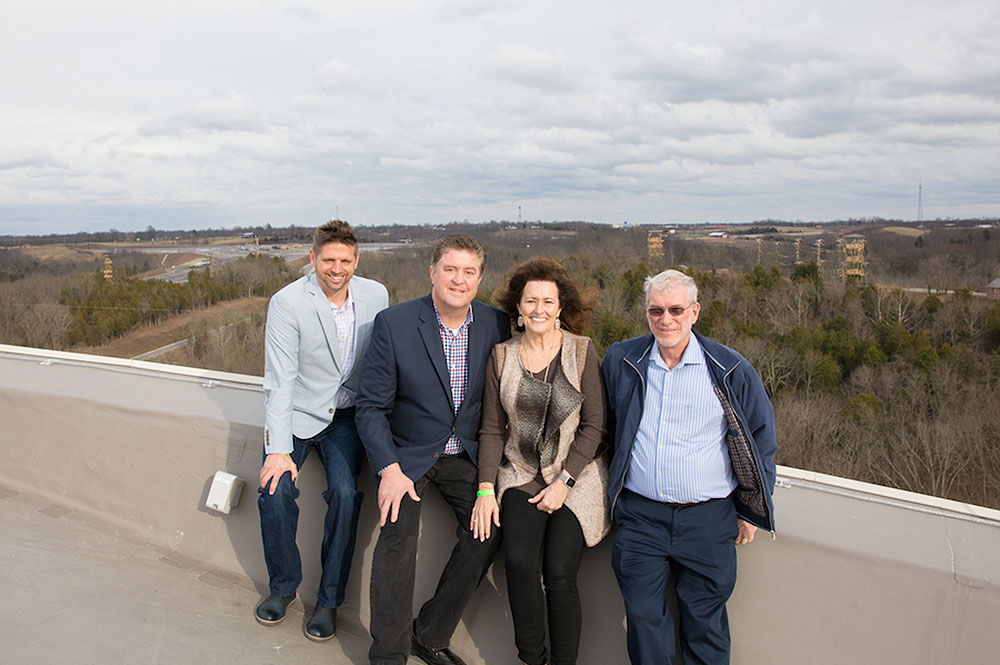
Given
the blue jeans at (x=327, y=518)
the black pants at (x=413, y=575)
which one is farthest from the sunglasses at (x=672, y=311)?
the blue jeans at (x=327, y=518)

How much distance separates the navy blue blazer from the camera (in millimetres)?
2363

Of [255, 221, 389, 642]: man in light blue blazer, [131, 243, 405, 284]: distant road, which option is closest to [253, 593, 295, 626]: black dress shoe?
[255, 221, 389, 642]: man in light blue blazer

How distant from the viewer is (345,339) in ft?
8.82

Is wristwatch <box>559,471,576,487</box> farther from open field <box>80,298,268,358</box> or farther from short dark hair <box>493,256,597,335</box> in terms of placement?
open field <box>80,298,268,358</box>

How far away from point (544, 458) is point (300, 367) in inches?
37.4

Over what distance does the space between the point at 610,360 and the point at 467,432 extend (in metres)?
0.52

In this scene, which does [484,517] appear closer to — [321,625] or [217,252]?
[321,625]

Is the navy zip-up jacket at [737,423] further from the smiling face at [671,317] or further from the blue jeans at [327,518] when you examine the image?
the blue jeans at [327,518]

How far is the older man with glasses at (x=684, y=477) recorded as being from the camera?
2.02 m

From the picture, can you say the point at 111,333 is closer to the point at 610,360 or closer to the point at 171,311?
the point at 171,311

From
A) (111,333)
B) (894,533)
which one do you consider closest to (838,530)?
(894,533)

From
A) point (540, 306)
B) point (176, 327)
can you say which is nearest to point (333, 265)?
point (540, 306)

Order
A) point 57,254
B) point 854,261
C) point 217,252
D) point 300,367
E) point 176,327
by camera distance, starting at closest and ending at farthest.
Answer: point 300,367 → point 176,327 → point 854,261 → point 57,254 → point 217,252

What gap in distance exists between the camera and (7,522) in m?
3.21
